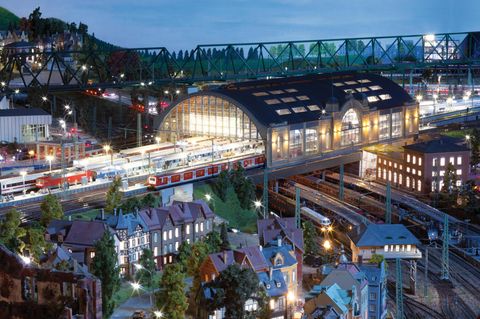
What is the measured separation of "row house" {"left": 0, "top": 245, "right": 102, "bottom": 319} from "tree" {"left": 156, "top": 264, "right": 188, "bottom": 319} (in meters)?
15.8

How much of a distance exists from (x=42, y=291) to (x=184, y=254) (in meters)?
22.1

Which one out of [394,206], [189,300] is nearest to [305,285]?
[189,300]

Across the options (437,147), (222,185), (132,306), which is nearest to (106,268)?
(132,306)

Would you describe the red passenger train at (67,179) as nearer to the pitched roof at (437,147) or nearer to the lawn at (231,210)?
the lawn at (231,210)

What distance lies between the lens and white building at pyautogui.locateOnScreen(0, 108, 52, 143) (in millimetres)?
61812

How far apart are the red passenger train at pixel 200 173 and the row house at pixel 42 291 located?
110 feet

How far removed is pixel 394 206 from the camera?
5784 centimetres

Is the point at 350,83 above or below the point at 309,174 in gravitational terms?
above

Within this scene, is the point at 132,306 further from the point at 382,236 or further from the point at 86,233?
the point at 382,236

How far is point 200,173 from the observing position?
A: 54125 mm

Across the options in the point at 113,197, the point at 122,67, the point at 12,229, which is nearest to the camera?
the point at 12,229

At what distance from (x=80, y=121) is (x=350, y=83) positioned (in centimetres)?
2218

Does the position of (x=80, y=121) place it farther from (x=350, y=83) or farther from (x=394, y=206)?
(x=394, y=206)

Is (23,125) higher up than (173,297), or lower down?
higher up
